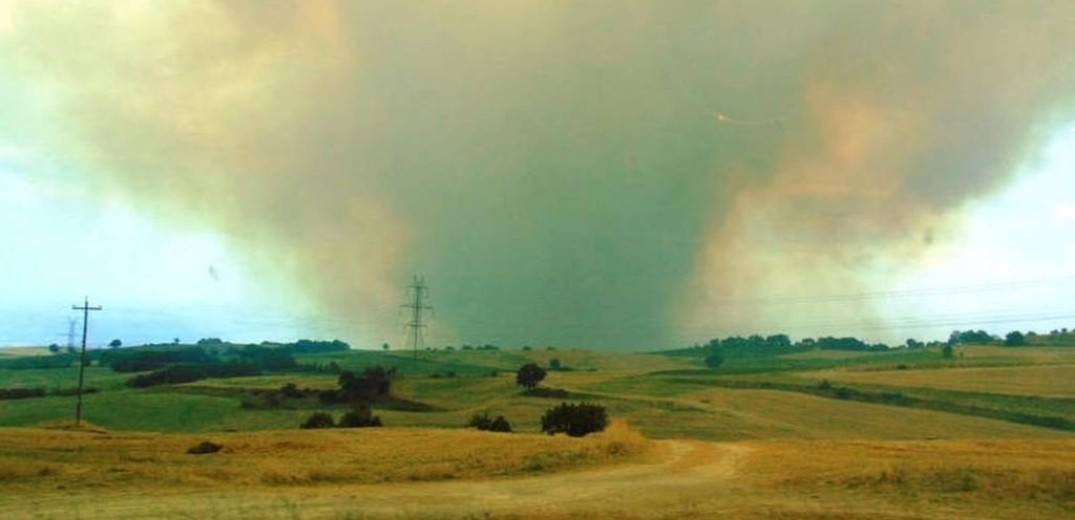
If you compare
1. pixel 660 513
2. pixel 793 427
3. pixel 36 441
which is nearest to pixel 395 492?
pixel 660 513

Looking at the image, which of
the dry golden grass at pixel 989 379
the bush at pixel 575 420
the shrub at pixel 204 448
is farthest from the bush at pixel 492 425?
the dry golden grass at pixel 989 379

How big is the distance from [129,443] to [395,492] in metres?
32.5

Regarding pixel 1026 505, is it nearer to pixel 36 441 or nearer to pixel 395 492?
pixel 395 492

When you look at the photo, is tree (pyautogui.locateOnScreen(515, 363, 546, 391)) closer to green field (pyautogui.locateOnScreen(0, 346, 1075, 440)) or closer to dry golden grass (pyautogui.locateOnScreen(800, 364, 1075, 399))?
green field (pyautogui.locateOnScreen(0, 346, 1075, 440))

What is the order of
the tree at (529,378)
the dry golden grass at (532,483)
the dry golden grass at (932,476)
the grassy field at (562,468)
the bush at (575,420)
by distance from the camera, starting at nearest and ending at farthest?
the dry golden grass at (532,483) < the grassy field at (562,468) < the dry golden grass at (932,476) < the bush at (575,420) < the tree at (529,378)

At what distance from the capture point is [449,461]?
161 feet

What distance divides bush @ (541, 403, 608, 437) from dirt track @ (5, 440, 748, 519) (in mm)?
37541

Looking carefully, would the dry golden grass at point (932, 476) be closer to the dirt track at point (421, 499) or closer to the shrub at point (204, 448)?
the dirt track at point (421, 499)

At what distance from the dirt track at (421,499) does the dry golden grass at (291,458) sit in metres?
2.84

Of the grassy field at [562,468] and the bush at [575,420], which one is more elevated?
the bush at [575,420]

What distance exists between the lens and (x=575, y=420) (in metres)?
85.5

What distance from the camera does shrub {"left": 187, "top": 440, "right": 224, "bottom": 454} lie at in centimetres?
5769

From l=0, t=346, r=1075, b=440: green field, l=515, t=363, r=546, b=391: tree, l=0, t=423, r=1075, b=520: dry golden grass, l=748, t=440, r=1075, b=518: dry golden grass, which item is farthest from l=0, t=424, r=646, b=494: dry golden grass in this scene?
l=515, t=363, r=546, b=391: tree

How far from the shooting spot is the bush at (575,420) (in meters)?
84.2
